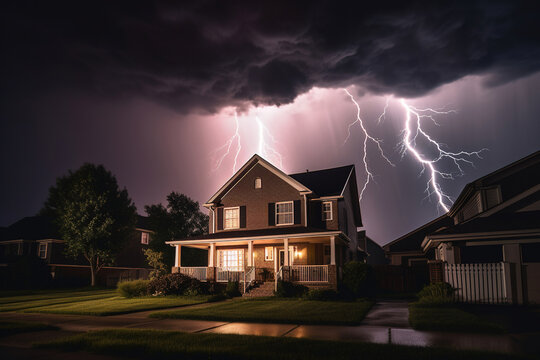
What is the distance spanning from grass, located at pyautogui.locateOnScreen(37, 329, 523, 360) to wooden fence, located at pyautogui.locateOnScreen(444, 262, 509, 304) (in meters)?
9.08

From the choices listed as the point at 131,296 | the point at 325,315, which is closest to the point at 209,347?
the point at 325,315

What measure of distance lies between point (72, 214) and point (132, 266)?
1440 centimetres

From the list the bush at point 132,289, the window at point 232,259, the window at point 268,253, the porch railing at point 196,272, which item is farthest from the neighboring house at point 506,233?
the bush at point 132,289

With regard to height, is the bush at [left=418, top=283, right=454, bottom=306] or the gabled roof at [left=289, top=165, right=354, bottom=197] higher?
the gabled roof at [left=289, top=165, right=354, bottom=197]

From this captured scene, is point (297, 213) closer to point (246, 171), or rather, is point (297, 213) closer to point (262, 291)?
point (246, 171)

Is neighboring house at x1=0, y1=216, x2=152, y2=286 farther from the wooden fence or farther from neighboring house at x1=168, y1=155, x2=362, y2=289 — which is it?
the wooden fence

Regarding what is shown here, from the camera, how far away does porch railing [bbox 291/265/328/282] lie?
21.6 meters

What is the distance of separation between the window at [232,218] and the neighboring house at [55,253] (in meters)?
20.7

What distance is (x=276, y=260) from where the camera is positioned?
2617cm

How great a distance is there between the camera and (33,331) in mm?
11070

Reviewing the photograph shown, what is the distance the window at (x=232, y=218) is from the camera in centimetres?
2820

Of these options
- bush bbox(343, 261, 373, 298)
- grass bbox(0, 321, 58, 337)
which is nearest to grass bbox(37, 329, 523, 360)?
grass bbox(0, 321, 58, 337)

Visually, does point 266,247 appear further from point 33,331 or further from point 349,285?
point 33,331

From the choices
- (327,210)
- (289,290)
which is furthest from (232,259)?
(289,290)
